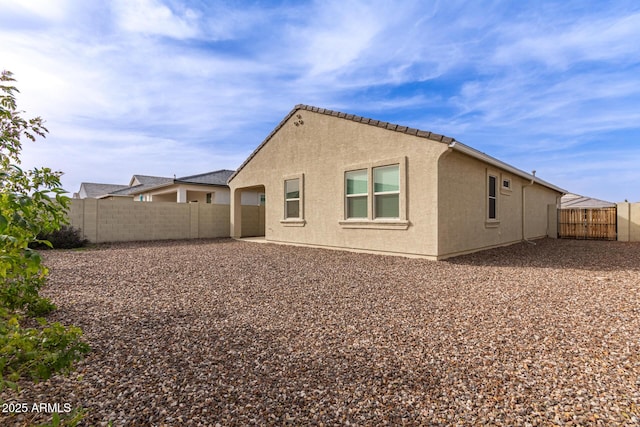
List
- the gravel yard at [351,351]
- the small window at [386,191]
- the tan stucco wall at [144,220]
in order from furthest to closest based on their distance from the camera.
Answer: the tan stucco wall at [144,220] < the small window at [386,191] < the gravel yard at [351,351]

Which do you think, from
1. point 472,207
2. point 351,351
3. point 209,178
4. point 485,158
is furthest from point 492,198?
point 209,178

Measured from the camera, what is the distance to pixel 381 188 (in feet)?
31.7

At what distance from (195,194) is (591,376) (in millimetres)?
22785

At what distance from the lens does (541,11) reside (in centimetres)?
773

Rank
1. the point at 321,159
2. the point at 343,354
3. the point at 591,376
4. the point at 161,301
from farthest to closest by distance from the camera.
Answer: the point at 321,159 → the point at 161,301 → the point at 343,354 → the point at 591,376

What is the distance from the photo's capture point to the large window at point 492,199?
11.0 m

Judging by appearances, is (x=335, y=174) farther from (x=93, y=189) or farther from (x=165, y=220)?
(x=93, y=189)

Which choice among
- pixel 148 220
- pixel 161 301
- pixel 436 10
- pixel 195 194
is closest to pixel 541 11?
pixel 436 10

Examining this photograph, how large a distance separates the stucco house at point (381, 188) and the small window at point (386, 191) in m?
0.03

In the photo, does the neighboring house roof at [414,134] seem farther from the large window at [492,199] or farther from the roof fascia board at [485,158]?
the large window at [492,199]

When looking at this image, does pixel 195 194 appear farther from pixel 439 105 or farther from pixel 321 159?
pixel 439 105

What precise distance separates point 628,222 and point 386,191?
1424 cm

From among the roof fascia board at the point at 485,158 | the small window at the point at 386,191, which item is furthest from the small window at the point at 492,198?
the small window at the point at 386,191

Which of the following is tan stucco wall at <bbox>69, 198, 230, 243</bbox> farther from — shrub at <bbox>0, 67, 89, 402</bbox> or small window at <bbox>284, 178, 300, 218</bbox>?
shrub at <bbox>0, 67, 89, 402</bbox>
